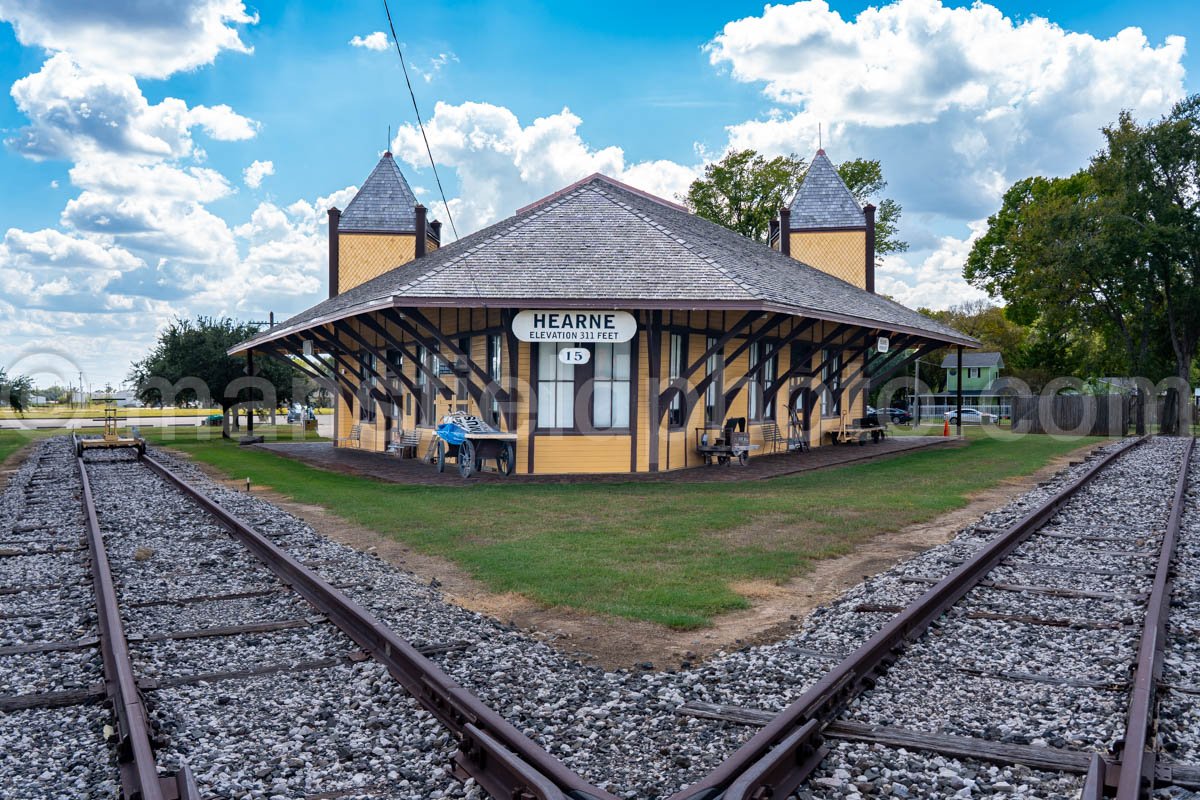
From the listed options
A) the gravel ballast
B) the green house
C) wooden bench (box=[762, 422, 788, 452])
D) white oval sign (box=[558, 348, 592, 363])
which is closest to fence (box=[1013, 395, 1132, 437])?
wooden bench (box=[762, 422, 788, 452])

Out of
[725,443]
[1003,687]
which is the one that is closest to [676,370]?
[725,443]

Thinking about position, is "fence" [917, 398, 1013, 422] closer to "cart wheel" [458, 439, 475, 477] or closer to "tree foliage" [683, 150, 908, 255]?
"tree foliage" [683, 150, 908, 255]

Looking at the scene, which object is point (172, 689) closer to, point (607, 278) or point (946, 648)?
point (946, 648)

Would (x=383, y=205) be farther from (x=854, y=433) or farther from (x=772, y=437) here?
(x=854, y=433)

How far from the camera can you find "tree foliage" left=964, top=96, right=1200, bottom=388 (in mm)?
30875

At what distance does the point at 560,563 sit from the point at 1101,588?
431 centimetres

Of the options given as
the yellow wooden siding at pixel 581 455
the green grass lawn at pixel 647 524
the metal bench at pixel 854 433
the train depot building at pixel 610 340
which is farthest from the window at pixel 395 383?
the metal bench at pixel 854 433

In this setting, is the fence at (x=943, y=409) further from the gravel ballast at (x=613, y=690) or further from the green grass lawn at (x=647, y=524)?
the gravel ballast at (x=613, y=690)

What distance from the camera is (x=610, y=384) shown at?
16250 millimetres

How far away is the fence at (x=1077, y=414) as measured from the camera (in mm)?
29953

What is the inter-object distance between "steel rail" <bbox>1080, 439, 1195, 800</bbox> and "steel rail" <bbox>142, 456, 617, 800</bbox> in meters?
1.85

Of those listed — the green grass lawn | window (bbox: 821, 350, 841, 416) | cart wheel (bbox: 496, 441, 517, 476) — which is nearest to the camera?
the green grass lawn

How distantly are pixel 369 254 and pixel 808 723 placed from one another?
82.9 ft

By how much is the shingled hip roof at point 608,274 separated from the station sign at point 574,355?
933 millimetres
